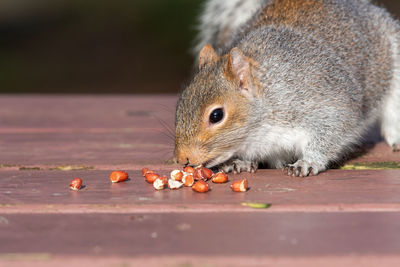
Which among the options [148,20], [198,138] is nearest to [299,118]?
[198,138]

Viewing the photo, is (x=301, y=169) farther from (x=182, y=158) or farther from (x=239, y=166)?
(x=182, y=158)

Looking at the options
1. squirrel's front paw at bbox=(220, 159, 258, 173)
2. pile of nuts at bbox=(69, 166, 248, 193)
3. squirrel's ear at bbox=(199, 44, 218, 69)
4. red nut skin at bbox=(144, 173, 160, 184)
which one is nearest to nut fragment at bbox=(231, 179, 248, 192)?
pile of nuts at bbox=(69, 166, 248, 193)

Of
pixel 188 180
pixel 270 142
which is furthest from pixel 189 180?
pixel 270 142

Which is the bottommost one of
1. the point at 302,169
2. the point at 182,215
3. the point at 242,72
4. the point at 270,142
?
the point at 182,215

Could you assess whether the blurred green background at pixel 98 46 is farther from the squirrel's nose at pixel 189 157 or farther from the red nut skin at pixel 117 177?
the red nut skin at pixel 117 177

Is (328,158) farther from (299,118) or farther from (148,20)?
(148,20)

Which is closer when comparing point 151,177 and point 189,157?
point 151,177

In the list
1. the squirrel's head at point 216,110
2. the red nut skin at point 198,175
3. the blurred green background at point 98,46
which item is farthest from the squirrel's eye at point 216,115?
the blurred green background at point 98,46
